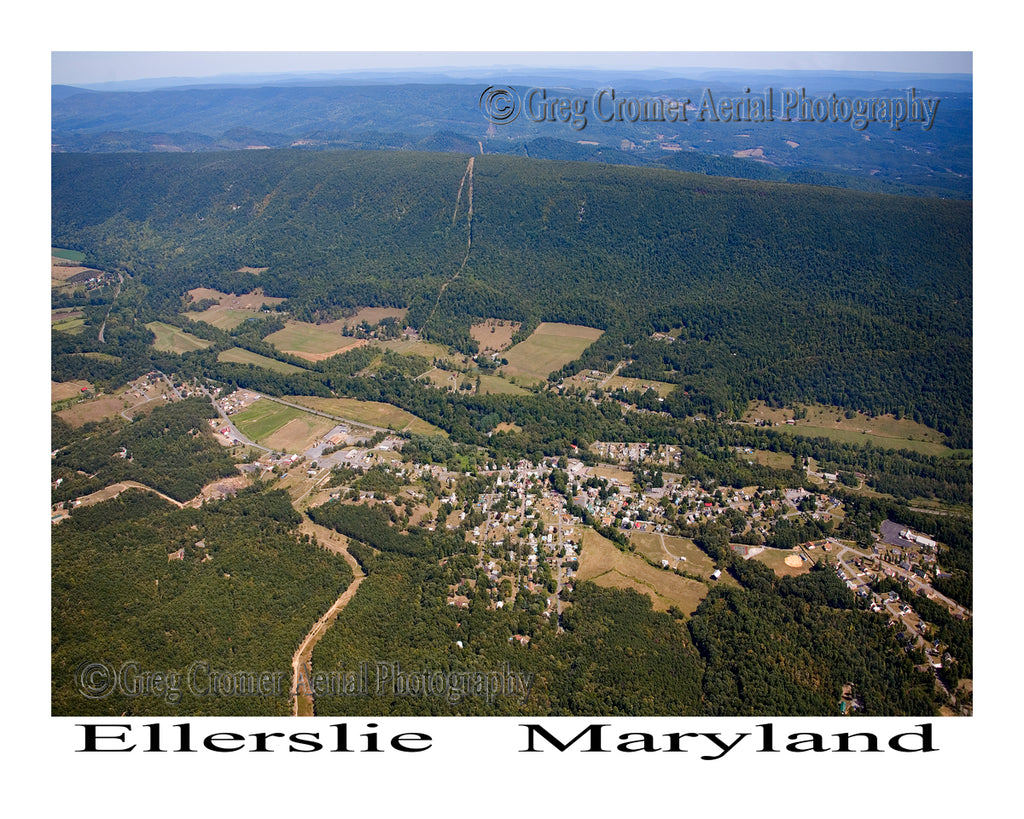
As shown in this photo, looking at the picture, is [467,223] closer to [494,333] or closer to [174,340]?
→ [494,333]

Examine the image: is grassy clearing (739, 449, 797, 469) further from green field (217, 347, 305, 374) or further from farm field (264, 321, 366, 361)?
farm field (264, 321, 366, 361)

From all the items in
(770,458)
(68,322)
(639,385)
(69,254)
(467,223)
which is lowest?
(770,458)

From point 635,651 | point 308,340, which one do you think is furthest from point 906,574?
point 308,340

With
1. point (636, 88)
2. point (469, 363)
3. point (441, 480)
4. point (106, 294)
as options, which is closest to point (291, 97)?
point (636, 88)

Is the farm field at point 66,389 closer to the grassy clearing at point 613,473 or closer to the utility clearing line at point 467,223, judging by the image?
the utility clearing line at point 467,223

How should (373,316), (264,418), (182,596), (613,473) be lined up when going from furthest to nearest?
(373,316)
(264,418)
(613,473)
(182,596)

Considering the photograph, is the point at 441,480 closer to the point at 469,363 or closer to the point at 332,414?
the point at 332,414

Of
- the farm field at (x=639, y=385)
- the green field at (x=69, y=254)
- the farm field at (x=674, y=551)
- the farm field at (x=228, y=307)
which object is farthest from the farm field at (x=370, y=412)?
the green field at (x=69, y=254)
